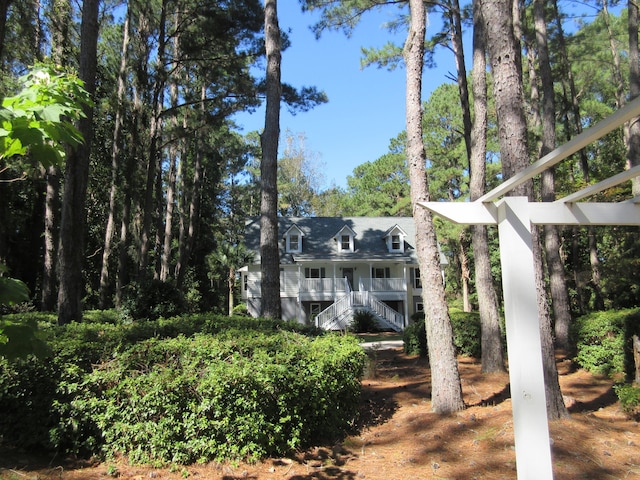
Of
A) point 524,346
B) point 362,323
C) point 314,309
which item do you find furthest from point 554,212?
point 314,309

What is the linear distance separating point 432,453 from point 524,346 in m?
2.68

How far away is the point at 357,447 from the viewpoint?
17.8 ft

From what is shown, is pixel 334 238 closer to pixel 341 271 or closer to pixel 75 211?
pixel 341 271

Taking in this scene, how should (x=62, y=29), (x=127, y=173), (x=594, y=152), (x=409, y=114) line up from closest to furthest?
(x=409, y=114), (x=62, y=29), (x=127, y=173), (x=594, y=152)

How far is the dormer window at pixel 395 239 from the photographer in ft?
97.8

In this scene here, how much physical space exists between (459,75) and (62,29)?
13950 millimetres

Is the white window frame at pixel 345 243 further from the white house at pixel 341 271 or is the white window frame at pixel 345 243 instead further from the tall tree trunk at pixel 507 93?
the tall tree trunk at pixel 507 93

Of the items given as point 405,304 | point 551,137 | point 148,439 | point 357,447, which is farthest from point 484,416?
point 405,304

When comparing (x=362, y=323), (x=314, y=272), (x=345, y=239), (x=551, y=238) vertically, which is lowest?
(x=362, y=323)

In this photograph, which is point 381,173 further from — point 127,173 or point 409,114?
point 409,114

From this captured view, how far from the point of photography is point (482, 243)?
30.6 ft

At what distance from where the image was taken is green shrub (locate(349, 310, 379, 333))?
81.3ft

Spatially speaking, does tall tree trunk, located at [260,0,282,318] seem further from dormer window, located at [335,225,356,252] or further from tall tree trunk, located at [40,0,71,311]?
dormer window, located at [335,225,356,252]

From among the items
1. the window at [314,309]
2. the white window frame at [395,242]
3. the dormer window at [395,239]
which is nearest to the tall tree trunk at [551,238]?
the dormer window at [395,239]
